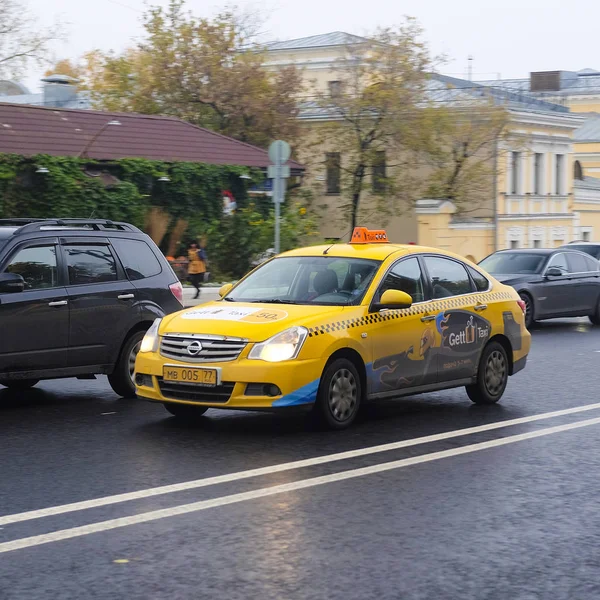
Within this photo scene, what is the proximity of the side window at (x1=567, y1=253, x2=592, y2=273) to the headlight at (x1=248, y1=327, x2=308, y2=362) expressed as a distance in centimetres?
1456

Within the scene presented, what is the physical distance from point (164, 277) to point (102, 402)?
1563mm

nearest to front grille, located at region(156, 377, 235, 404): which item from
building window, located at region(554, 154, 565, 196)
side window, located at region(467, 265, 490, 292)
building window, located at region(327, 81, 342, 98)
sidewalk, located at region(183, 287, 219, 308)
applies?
side window, located at region(467, 265, 490, 292)

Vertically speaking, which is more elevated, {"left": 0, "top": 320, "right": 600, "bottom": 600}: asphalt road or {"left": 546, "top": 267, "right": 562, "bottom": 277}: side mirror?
{"left": 546, "top": 267, "right": 562, "bottom": 277}: side mirror

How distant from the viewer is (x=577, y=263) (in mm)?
23328

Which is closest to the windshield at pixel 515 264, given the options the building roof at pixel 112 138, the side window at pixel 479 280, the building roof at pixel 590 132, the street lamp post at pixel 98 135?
the side window at pixel 479 280

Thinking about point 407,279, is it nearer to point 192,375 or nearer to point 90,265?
point 192,375

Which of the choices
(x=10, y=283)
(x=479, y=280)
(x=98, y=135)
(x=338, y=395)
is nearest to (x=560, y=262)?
(x=479, y=280)

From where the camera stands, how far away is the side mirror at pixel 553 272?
2219cm

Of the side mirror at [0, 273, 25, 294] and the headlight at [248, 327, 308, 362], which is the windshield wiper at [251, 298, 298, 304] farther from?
the side mirror at [0, 273, 25, 294]

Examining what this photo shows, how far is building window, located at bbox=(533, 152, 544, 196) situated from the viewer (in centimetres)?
5369

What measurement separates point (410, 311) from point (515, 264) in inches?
495

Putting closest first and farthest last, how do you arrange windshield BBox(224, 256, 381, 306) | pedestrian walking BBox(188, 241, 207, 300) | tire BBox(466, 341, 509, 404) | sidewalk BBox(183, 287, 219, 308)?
1. windshield BBox(224, 256, 381, 306)
2. tire BBox(466, 341, 509, 404)
3. sidewalk BBox(183, 287, 219, 308)
4. pedestrian walking BBox(188, 241, 207, 300)

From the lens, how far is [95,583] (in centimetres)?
536

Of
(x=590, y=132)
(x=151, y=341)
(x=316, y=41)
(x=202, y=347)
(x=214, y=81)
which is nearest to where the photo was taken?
(x=202, y=347)
